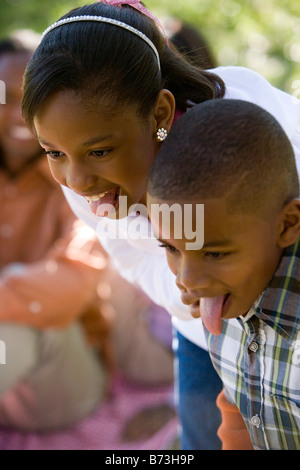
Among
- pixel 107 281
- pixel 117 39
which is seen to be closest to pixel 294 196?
pixel 117 39

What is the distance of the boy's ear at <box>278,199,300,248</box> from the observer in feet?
3.55

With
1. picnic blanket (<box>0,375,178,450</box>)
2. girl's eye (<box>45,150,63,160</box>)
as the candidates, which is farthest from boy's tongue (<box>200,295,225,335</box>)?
picnic blanket (<box>0,375,178,450</box>)

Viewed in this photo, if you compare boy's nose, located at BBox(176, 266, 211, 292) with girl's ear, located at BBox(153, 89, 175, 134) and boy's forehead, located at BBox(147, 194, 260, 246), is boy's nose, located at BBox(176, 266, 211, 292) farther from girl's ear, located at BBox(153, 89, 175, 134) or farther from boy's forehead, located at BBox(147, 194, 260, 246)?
girl's ear, located at BBox(153, 89, 175, 134)

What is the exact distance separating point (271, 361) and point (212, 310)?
15cm

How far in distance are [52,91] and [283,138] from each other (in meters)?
0.42

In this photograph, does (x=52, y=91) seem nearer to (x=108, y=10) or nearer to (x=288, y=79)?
(x=108, y=10)

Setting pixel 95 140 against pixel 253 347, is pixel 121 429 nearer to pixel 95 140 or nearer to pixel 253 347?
pixel 253 347

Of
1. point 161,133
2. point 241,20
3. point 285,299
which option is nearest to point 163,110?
point 161,133

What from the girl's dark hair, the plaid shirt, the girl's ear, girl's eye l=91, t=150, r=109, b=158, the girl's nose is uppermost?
the girl's dark hair

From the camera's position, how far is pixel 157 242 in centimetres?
154

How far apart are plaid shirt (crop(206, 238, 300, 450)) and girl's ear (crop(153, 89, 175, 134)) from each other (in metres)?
0.35

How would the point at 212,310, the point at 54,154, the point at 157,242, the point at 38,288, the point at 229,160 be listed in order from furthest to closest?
the point at 38,288 → the point at 157,242 → the point at 54,154 → the point at 212,310 → the point at 229,160

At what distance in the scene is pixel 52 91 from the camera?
121cm

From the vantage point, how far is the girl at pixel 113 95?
3.94ft
